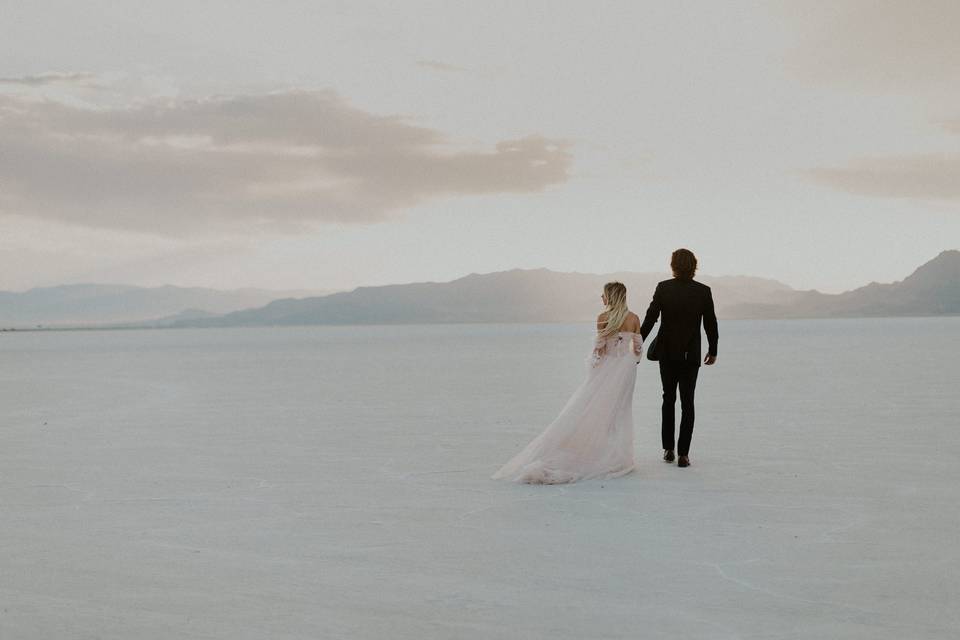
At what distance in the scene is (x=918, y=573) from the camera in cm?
490

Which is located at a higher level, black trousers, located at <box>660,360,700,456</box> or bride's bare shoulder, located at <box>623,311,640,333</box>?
bride's bare shoulder, located at <box>623,311,640,333</box>

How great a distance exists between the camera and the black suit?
848 cm

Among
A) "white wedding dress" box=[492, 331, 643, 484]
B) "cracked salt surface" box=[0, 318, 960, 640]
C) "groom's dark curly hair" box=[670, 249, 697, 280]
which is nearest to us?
"cracked salt surface" box=[0, 318, 960, 640]

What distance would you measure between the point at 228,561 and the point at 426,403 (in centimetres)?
982

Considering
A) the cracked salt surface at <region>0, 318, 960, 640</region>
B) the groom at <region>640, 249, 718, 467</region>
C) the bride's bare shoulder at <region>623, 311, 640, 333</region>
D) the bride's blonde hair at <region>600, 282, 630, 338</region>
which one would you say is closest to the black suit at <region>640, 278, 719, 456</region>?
the groom at <region>640, 249, 718, 467</region>

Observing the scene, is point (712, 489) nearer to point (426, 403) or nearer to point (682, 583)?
point (682, 583)

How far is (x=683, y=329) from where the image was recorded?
8.49m

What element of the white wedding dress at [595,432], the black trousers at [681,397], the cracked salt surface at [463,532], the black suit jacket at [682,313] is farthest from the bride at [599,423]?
the black trousers at [681,397]

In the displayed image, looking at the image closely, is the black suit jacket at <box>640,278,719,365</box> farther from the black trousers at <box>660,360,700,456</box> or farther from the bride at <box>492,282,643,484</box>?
the bride at <box>492,282,643,484</box>

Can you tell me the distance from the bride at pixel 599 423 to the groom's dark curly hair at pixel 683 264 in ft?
2.02

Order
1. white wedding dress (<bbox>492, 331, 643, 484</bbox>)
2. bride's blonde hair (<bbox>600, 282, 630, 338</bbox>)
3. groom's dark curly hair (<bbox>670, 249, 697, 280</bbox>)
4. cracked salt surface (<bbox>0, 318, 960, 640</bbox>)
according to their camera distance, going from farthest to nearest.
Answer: groom's dark curly hair (<bbox>670, 249, 697, 280</bbox>) → bride's blonde hair (<bbox>600, 282, 630, 338</bbox>) → white wedding dress (<bbox>492, 331, 643, 484</bbox>) → cracked salt surface (<bbox>0, 318, 960, 640</bbox>)

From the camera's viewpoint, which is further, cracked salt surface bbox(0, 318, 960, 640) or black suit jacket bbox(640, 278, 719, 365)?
black suit jacket bbox(640, 278, 719, 365)

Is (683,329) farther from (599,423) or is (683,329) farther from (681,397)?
(599,423)

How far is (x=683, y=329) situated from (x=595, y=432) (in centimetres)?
132
